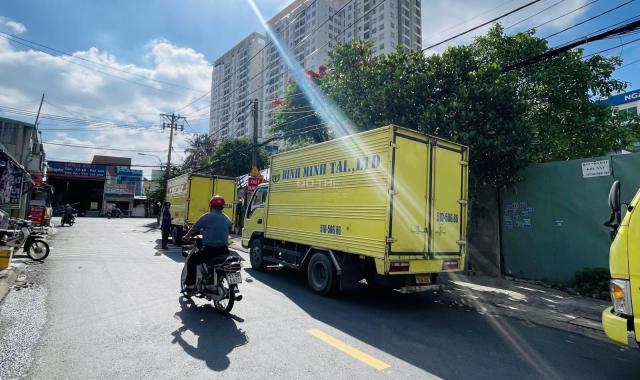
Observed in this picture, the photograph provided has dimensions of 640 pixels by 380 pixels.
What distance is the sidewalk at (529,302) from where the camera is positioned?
19.8ft

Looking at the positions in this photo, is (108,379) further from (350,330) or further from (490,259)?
(490,259)

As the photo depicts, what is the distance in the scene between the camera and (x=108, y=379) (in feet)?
11.2

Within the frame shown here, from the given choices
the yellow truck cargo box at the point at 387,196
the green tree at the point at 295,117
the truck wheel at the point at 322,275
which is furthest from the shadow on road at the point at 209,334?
the green tree at the point at 295,117

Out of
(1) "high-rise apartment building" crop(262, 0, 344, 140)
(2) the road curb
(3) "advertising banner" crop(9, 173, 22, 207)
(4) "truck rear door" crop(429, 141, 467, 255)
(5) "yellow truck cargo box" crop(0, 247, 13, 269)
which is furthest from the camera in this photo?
(1) "high-rise apartment building" crop(262, 0, 344, 140)

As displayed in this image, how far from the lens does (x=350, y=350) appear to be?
434 centimetres

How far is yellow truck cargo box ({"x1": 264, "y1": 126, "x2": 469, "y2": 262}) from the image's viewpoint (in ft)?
20.5

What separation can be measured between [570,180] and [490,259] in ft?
9.63

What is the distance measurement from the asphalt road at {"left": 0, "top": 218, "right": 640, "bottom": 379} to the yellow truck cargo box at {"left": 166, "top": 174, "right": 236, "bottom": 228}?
8.51 meters

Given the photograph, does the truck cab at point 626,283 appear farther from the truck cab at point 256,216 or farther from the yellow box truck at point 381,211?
the truck cab at point 256,216

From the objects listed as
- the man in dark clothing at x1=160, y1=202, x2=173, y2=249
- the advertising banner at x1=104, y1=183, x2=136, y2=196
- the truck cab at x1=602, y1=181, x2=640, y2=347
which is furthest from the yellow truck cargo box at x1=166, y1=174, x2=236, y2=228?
the advertising banner at x1=104, y1=183, x2=136, y2=196

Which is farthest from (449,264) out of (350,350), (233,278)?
(233,278)

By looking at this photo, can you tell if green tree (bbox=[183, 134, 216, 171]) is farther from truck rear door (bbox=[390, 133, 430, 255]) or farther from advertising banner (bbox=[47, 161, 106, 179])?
truck rear door (bbox=[390, 133, 430, 255])

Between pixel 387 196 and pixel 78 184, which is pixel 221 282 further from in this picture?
pixel 78 184

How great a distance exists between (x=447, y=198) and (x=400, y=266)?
1700 mm
